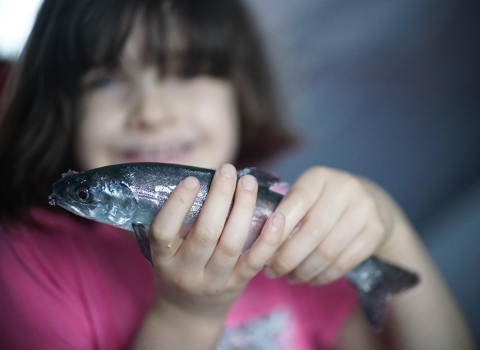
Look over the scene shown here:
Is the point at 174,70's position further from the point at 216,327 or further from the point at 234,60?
the point at 216,327

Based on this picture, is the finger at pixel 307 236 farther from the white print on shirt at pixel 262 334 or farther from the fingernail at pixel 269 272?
the white print on shirt at pixel 262 334

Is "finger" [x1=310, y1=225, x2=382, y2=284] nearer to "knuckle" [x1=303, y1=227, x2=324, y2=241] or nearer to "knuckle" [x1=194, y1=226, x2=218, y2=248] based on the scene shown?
"knuckle" [x1=303, y1=227, x2=324, y2=241]

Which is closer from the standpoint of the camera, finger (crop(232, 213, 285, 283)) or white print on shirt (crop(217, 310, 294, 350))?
finger (crop(232, 213, 285, 283))

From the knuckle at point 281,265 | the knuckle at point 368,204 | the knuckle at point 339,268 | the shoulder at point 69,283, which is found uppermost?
the knuckle at point 368,204

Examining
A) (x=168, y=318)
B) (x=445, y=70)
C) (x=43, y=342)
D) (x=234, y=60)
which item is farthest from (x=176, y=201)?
(x=445, y=70)

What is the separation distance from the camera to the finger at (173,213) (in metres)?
0.25

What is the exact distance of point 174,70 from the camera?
0.44 metres

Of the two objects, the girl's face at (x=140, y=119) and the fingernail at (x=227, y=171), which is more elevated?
the girl's face at (x=140, y=119)

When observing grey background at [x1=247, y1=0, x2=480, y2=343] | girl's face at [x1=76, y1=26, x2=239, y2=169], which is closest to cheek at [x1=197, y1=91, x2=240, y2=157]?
girl's face at [x1=76, y1=26, x2=239, y2=169]

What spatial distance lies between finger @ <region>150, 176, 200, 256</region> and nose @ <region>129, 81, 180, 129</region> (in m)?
0.15

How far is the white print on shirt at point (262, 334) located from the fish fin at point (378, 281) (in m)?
0.16

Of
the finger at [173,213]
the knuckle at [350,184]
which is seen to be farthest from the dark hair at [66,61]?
the knuckle at [350,184]

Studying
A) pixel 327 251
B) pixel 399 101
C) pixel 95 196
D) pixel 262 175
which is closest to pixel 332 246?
pixel 327 251

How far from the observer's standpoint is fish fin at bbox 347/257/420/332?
1.27 feet
